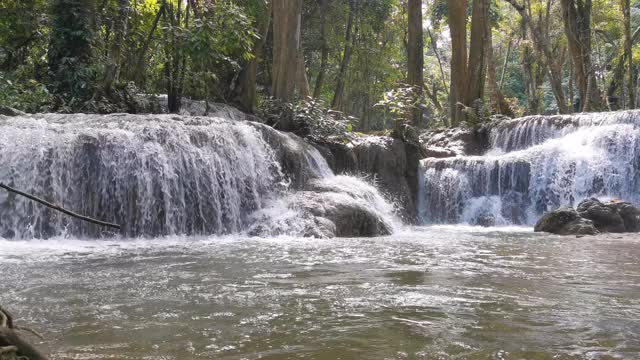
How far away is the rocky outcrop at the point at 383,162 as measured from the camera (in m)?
14.1

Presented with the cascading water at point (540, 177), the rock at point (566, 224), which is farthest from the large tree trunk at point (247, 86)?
the rock at point (566, 224)

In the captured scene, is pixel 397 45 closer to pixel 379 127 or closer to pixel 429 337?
pixel 379 127

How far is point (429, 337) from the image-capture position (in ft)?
9.82

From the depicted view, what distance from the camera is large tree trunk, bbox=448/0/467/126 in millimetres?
20938

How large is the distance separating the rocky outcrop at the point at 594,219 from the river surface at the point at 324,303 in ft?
12.0

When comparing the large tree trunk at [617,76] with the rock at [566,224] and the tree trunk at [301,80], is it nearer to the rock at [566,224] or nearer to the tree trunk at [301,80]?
the tree trunk at [301,80]

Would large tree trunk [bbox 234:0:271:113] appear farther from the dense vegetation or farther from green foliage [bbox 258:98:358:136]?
green foliage [bbox 258:98:358:136]

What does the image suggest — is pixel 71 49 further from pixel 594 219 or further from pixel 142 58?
pixel 594 219

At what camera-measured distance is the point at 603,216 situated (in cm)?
1075

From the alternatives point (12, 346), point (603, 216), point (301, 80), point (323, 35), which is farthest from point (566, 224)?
point (323, 35)

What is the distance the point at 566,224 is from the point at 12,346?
1005cm

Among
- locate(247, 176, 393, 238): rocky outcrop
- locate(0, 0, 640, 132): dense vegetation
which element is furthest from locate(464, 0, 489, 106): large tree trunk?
locate(247, 176, 393, 238): rocky outcrop

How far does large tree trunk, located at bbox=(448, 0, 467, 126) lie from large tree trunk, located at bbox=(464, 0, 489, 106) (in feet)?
1.19

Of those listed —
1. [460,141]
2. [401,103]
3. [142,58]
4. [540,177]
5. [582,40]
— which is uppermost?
[582,40]
